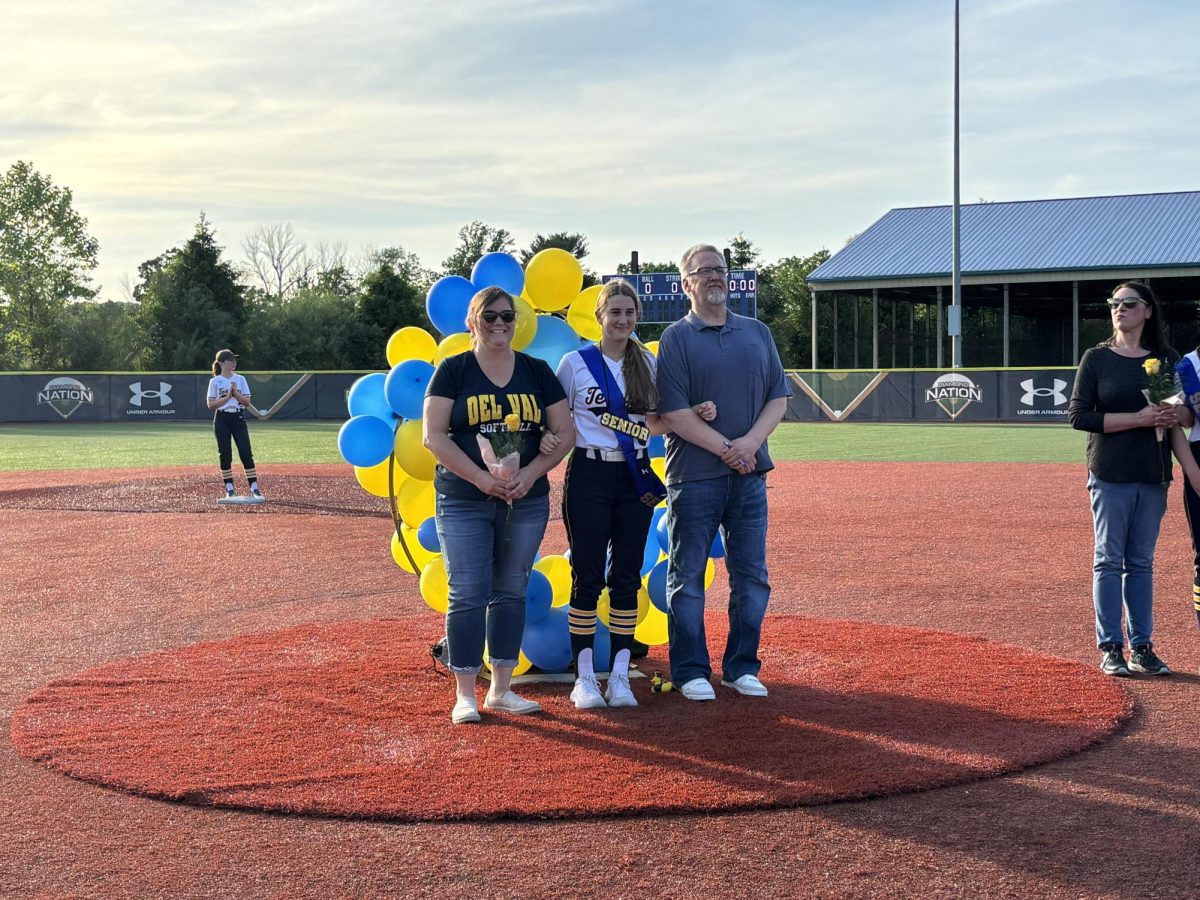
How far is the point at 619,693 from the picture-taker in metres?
5.81

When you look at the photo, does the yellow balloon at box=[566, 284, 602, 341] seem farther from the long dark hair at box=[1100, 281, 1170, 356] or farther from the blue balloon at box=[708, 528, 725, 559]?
the long dark hair at box=[1100, 281, 1170, 356]

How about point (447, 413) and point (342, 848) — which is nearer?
point (342, 848)

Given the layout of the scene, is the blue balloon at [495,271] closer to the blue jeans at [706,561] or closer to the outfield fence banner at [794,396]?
the blue jeans at [706,561]

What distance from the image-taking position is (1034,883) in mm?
3709

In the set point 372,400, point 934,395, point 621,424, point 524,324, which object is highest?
point 524,324

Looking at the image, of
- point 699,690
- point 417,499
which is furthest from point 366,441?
point 699,690

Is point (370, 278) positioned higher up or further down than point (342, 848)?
higher up

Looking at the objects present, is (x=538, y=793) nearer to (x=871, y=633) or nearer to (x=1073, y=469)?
(x=871, y=633)

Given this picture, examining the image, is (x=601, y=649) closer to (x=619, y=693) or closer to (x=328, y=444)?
(x=619, y=693)

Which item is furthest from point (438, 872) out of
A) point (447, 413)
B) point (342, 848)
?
point (447, 413)

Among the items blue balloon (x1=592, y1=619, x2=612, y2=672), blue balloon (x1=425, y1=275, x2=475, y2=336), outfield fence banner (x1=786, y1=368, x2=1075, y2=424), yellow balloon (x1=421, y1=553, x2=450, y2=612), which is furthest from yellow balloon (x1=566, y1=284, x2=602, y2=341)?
outfield fence banner (x1=786, y1=368, x2=1075, y2=424)

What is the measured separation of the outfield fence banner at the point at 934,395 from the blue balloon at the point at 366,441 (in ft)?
96.6

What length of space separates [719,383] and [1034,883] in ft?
8.96

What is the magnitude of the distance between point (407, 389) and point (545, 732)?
1.94m
